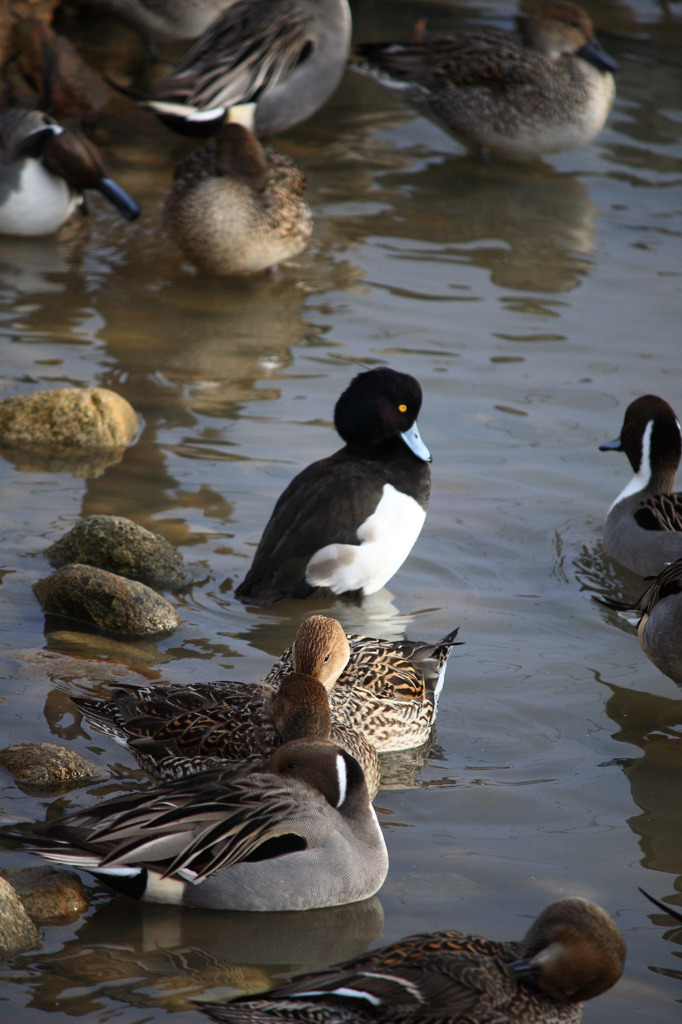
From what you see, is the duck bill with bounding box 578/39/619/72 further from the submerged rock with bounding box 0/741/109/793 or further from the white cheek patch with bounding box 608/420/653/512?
the submerged rock with bounding box 0/741/109/793

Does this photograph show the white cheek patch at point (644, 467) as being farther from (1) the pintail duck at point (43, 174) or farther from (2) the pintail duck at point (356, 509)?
(1) the pintail duck at point (43, 174)

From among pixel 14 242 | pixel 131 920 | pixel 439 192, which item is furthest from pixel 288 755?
pixel 439 192

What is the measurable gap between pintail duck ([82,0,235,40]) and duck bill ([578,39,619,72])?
12.7ft

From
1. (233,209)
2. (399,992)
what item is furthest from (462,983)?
(233,209)

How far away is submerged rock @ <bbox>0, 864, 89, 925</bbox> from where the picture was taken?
3602 millimetres

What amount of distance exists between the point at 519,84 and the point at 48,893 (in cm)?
923

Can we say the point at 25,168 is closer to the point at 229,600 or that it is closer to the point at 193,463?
the point at 193,463

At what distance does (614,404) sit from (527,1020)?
5.09 meters

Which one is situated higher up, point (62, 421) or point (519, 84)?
point (519, 84)

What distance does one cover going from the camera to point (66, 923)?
360cm

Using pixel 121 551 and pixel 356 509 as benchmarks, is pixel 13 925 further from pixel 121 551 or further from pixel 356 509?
pixel 356 509

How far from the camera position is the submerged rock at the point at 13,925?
132 inches

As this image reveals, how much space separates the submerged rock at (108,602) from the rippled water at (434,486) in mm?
98

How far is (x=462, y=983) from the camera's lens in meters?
3.06
